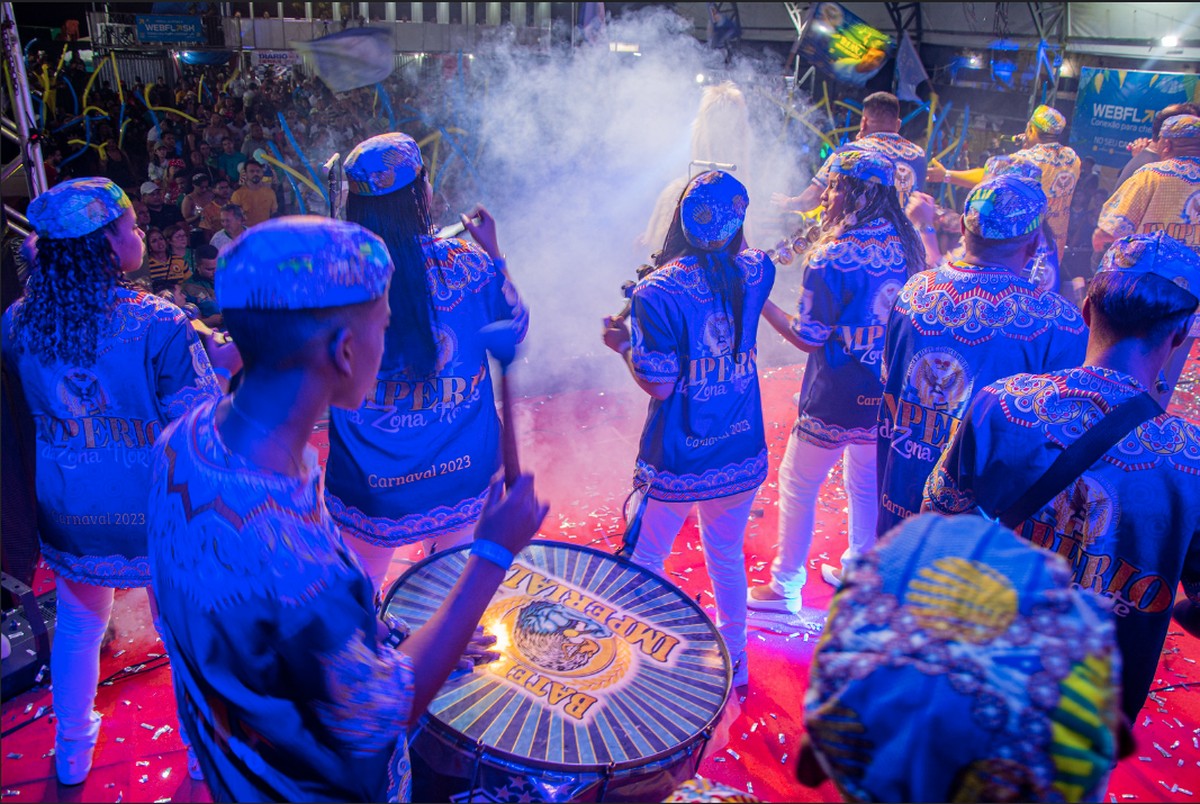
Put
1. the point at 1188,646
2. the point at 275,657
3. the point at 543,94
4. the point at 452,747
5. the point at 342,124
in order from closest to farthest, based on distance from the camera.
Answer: the point at 275,657 < the point at 452,747 < the point at 1188,646 < the point at 543,94 < the point at 342,124

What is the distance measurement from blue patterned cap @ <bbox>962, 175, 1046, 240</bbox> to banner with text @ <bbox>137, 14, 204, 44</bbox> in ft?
47.8

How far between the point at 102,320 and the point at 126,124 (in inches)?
434

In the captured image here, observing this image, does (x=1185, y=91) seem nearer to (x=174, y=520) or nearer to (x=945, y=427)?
(x=945, y=427)

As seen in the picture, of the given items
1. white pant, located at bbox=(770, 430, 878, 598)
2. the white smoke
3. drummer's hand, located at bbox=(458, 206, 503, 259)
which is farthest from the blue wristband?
the white smoke

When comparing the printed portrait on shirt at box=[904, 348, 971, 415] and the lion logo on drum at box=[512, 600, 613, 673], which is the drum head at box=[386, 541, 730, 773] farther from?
the printed portrait on shirt at box=[904, 348, 971, 415]

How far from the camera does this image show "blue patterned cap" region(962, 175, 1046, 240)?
2801 mm

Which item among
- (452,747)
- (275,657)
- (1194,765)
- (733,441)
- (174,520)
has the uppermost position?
(174,520)

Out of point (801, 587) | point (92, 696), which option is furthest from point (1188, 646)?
→ point (92, 696)

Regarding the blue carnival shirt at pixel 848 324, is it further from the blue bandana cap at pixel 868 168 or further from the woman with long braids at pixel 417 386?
the woman with long braids at pixel 417 386

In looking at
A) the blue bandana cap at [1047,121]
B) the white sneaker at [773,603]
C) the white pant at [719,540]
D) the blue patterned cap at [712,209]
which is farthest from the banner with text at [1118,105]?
the white pant at [719,540]

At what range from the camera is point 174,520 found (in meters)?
1.34

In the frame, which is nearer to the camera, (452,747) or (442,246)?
(452,747)

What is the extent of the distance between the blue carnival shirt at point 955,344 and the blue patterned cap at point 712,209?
2.47ft

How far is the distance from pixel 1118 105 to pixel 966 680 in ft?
50.0
